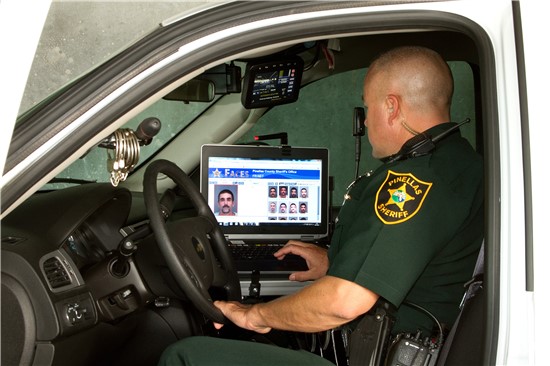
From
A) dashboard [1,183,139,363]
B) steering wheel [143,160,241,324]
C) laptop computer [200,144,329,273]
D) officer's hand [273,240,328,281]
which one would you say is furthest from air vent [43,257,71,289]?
laptop computer [200,144,329,273]

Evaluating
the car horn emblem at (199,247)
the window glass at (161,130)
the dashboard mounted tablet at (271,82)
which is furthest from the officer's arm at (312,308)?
the window glass at (161,130)

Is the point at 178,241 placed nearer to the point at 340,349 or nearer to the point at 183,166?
the point at 340,349

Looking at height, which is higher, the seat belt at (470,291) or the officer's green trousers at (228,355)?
the seat belt at (470,291)

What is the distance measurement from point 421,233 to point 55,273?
29.1 inches

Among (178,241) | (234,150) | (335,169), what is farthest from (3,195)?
(335,169)

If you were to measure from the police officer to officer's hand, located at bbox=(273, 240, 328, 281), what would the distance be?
1.66 ft

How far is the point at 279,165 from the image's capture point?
3.10 m

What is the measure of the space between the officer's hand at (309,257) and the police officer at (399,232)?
0.51m

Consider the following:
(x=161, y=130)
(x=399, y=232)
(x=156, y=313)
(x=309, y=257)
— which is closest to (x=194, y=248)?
(x=156, y=313)

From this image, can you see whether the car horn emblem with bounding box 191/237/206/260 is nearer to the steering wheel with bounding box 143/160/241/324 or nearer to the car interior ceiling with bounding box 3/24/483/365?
the steering wheel with bounding box 143/160/241/324

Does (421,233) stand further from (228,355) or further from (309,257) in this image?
(309,257)

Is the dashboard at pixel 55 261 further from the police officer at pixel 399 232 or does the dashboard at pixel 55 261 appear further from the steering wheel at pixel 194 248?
the police officer at pixel 399 232

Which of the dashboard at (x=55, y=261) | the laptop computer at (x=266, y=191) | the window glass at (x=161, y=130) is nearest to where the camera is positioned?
the dashboard at (x=55, y=261)

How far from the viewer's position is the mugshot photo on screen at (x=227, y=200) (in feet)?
10.1
